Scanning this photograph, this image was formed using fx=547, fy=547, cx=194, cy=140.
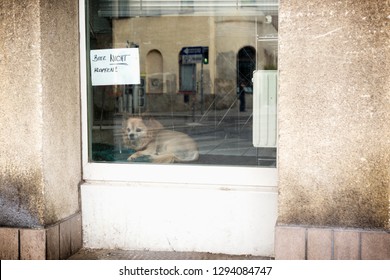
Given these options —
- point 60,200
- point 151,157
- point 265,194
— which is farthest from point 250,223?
point 60,200

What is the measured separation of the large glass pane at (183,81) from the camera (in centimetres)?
464

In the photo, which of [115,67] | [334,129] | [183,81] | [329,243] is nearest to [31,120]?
[115,67]

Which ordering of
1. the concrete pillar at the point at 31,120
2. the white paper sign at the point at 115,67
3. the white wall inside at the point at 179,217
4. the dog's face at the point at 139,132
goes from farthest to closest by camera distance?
the dog's face at the point at 139,132 → the white paper sign at the point at 115,67 → the white wall inside at the point at 179,217 → the concrete pillar at the point at 31,120

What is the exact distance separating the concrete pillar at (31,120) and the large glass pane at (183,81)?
0.55m

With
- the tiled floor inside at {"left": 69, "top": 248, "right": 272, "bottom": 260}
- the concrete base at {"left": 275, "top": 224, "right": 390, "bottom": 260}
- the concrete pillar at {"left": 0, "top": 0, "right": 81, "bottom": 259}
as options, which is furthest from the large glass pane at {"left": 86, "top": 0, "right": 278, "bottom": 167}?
the concrete base at {"left": 275, "top": 224, "right": 390, "bottom": 260}

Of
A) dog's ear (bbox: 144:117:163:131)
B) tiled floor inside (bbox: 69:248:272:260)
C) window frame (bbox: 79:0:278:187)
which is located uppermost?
dog's ear (bbox: 144:117:163:131)

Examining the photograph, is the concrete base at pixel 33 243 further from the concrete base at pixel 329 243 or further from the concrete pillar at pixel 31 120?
the concrete base at pixel 329 243

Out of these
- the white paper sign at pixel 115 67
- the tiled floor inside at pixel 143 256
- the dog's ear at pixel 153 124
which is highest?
the white paper sign at pixel 115 67

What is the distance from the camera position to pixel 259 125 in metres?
4.62

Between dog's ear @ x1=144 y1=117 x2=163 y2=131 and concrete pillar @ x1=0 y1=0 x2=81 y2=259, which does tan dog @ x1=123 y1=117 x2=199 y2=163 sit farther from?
concrete pillar @ x1=0 y1=0 x2=81 y2=259

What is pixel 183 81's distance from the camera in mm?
5492

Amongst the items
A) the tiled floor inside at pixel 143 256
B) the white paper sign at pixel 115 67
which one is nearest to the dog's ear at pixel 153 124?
the white paper sign at pixel 115 67

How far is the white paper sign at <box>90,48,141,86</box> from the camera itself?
4.76 m

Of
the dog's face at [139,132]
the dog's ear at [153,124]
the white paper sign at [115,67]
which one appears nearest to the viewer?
the white paper sign at [115,67]
